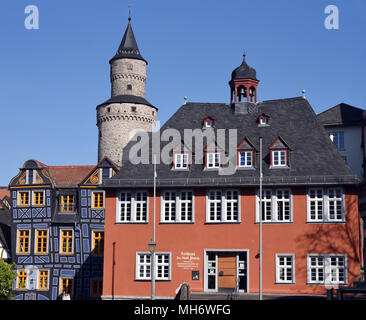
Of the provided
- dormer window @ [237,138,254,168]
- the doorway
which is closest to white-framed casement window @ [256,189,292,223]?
dormer window @ [237,138,254,168]

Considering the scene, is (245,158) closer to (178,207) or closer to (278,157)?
(278,157)

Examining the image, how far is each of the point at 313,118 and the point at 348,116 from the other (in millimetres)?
15155

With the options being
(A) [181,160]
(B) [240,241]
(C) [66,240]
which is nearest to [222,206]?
(B) [240,241]

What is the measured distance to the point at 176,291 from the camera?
32.1 m

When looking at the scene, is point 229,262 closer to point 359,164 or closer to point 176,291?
point 176,291

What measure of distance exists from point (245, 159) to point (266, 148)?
1.53 m

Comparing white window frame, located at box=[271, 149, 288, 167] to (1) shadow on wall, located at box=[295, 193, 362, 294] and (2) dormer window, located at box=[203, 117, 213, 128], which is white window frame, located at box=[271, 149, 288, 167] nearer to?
→ (1) shadow on wall, located at box=[295, 193, 362, 294]

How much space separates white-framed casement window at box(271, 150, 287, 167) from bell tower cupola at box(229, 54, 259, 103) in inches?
240

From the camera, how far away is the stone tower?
Answer: 75312 millimetres

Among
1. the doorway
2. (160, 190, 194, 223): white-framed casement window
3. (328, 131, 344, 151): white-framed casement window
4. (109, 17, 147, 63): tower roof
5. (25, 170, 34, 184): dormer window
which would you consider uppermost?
(109, 17, 147, 63): tower roof

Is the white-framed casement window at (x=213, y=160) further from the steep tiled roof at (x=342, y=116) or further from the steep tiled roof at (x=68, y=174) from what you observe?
the steep tiled roof at (x=342, y=116)

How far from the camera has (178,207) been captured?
3294 cm

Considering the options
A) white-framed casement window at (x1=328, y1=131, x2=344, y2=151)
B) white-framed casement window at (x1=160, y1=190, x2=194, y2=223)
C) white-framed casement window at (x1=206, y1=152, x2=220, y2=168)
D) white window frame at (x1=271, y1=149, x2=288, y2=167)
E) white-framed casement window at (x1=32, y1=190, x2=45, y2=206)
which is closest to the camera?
white window frame at (x1=271, y1=149, x2=288, y2=167)
